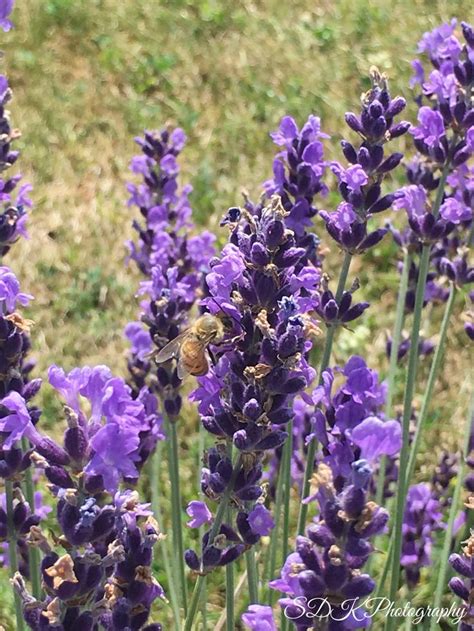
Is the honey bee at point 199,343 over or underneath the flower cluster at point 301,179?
underneath

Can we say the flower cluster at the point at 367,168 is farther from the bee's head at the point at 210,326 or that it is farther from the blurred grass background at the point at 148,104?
the blurred grass background at the point at 148,104

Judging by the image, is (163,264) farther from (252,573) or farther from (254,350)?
(254,350)

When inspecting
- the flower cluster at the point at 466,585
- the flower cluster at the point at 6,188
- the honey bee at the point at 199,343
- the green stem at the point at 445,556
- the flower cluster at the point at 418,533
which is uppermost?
the flower cluster at the point at 6,188

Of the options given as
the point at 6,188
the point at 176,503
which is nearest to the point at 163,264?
the point at 6,188

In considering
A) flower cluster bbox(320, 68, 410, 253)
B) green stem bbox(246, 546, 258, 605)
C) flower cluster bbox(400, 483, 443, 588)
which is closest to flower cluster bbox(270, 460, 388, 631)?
green stem bbox(246, 546, 258, 605)

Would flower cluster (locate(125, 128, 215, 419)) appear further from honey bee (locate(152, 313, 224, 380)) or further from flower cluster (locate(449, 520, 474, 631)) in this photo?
flower cluster (locate(449, 520, 474, 631))

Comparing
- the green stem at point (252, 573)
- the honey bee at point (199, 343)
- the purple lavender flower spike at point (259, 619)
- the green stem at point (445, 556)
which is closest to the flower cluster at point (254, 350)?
the honey bee at point (199, 343)

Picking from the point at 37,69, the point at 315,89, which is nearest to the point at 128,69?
the point at 37,69

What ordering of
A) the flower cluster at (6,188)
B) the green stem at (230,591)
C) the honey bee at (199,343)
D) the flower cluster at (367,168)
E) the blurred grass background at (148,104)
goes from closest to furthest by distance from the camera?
the honey bee at (199,343), the green stem at (230,591), the flower cluster at (367,168), the flower cluster at (6,188), the blurred grass background at (148,104)
